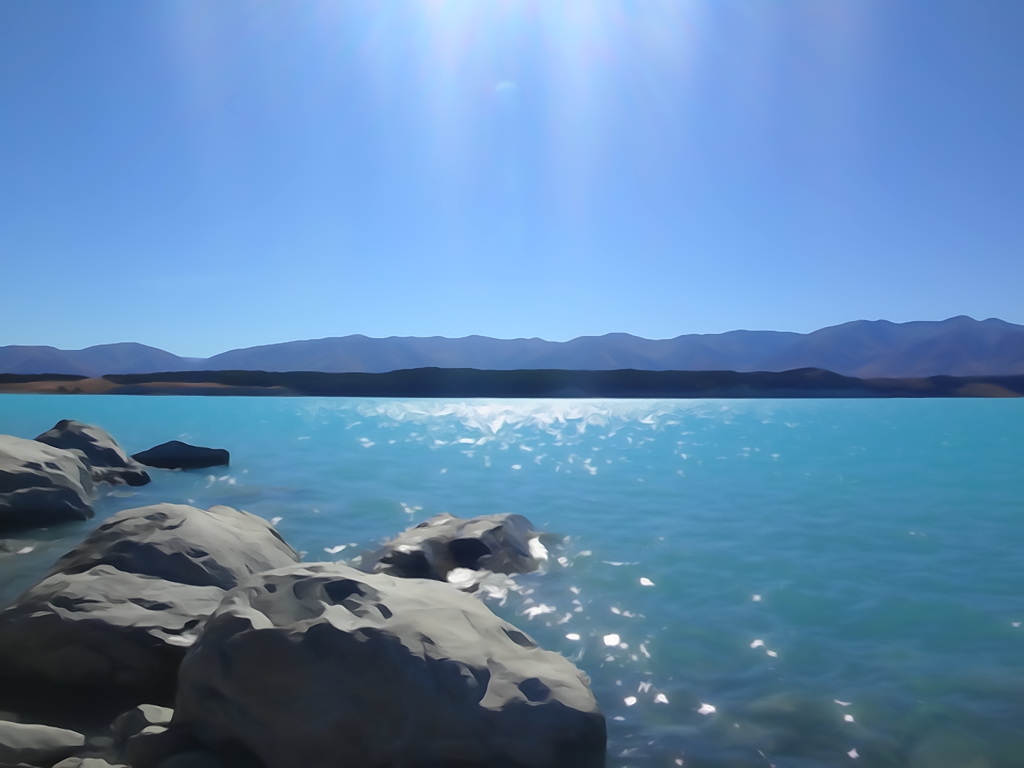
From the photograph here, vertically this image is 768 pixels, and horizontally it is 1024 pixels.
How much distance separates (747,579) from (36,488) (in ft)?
38.9

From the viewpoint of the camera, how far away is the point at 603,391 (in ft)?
310

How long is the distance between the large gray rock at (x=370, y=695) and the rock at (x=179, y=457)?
17793 mm

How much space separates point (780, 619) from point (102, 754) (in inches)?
255

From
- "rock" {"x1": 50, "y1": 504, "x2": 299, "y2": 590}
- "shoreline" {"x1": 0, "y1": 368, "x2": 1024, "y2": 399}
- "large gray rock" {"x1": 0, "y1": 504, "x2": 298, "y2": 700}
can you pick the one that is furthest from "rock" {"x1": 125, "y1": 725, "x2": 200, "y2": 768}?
"shoreline" {"x1": 0, "y1": 368, "x2": 1024, "y2": 399}

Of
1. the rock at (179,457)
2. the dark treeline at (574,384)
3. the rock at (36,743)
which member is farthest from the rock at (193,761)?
the dark treeline at (574,384)

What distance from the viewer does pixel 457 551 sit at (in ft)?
32.2

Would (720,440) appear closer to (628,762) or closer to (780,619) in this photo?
(780,619)

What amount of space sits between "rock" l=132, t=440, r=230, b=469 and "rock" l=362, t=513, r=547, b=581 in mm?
13294

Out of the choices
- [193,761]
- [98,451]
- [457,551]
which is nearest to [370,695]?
[193,761]

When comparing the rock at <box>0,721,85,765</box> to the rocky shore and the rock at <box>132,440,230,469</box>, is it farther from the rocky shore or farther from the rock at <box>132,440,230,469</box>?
the rock at <box>132,440,230,469</box>

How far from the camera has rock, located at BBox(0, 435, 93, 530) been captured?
468 inches

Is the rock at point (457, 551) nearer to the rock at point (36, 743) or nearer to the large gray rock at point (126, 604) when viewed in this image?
the large gray rock at point (126, 604)

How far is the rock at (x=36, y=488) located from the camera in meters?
11.9

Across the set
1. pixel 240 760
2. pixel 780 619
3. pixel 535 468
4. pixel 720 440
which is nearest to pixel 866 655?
pixel 780 619
